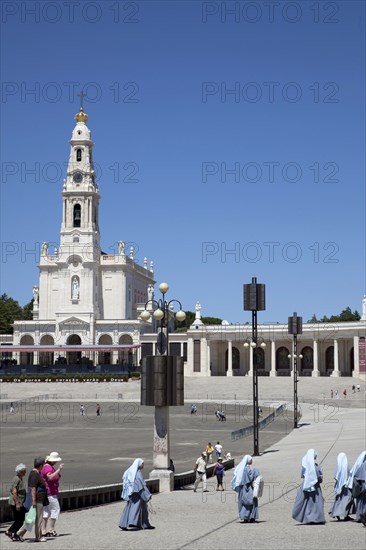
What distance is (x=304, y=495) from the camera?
1606 centimetres

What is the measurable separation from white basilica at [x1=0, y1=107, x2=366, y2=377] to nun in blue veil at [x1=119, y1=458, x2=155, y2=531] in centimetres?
8422

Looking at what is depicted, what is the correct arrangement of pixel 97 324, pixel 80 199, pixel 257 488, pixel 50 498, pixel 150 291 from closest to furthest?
pixel 50 498
pixel 257 488
pixel 97 324
pixel 80 199
pixel 150 291

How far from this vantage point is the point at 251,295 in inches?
1529

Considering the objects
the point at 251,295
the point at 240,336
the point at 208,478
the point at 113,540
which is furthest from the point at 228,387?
the point at 113,540

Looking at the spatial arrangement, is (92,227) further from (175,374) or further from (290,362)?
(175,374)

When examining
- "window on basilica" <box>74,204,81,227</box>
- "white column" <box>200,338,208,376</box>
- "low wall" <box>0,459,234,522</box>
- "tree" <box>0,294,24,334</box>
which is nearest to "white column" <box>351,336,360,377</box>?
"white column" <box>200,338,208,376</box>

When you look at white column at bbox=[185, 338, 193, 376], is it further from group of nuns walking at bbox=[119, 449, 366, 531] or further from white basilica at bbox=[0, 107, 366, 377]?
group of nuns walking at bbox=[119, 449, 366, 531]

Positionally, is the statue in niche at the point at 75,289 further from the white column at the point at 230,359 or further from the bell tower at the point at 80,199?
Answer: the white column at the point at 230,359

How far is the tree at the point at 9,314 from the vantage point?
442ft

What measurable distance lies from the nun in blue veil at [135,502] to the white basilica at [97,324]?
84.2 meters

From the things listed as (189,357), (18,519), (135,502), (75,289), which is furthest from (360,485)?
(75,289)

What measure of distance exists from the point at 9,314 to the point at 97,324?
102 ft

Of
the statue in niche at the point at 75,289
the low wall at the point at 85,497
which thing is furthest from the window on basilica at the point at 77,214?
the low wall at the point at 85,497

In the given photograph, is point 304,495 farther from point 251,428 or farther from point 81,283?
point 81,283
